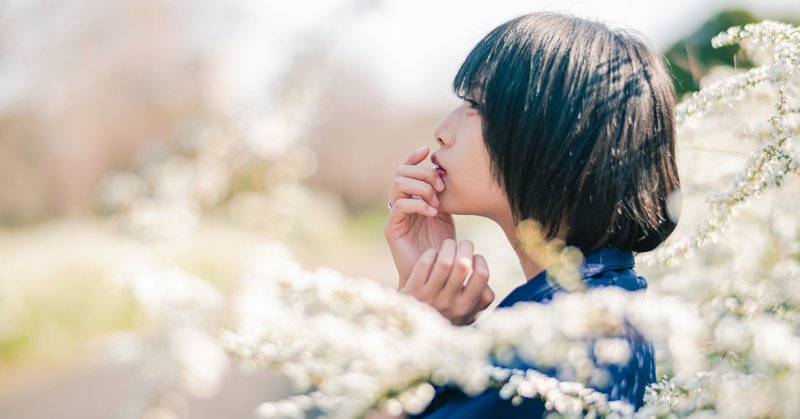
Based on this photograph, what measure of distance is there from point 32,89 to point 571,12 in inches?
596

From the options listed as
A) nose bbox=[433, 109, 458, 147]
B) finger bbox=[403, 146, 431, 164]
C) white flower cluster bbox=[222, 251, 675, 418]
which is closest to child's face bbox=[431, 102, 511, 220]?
nose bbox=[433, 109, 458, 147]

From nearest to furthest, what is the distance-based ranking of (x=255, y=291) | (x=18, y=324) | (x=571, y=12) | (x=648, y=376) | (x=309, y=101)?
(x=255, y=291)
(x=648, y=376)
(x=571, y=12)
(x=309, y=101)
(x=18, y=324)

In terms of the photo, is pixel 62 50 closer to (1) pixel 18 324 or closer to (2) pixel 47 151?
(2) pixel 47 151

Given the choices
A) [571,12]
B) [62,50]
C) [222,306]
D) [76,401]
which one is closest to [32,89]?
[62,50]

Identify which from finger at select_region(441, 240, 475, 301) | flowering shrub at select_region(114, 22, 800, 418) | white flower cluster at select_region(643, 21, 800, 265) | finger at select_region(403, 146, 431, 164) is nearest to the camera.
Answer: flowering shrub at select_region(114, 22, 800, 418)

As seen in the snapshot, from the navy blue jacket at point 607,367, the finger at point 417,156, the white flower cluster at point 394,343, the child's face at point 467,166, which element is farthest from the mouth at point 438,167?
the white flower cluster at point 394,343

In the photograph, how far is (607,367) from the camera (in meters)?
1.34

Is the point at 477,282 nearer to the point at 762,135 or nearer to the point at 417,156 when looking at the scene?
the point at 417,156

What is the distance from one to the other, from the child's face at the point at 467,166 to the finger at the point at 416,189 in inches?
1.8

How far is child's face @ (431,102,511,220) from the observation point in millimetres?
1663

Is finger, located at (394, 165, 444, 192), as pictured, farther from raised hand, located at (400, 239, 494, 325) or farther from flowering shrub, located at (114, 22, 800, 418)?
flowering shrub, located at (114, 22, 800, 418)

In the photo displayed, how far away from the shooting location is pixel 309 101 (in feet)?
10.9

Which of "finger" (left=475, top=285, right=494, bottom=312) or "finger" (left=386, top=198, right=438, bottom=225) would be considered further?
"finger" (left=386, top=198, right=438, bottom=225)

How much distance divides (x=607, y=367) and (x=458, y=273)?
381mm
